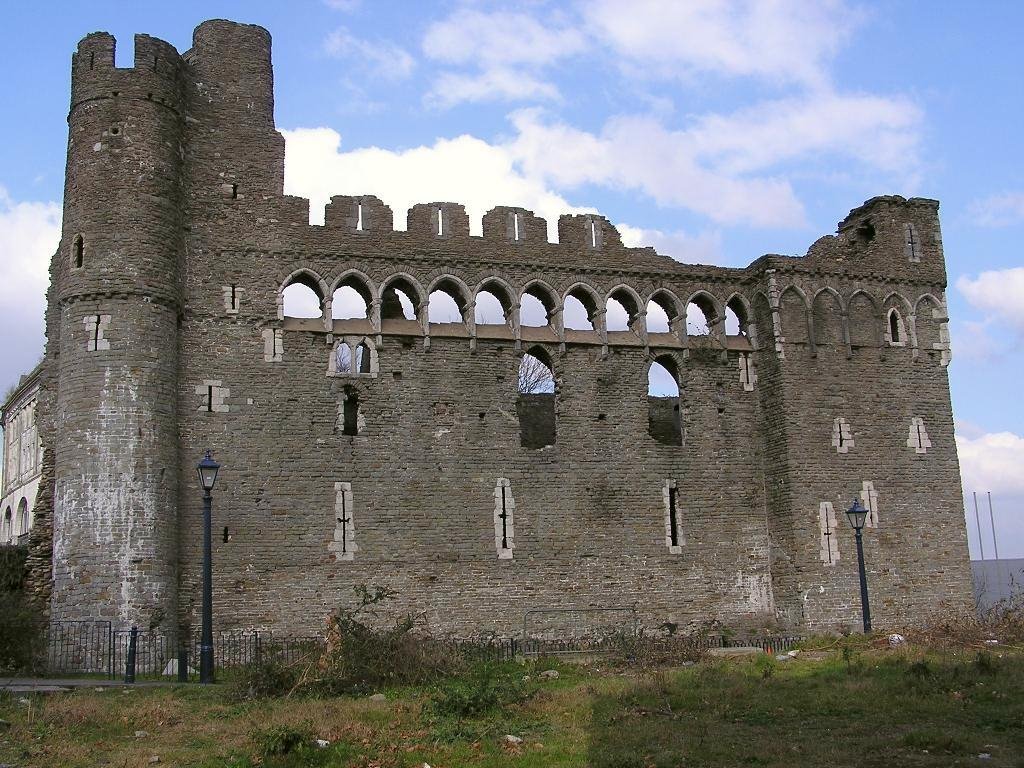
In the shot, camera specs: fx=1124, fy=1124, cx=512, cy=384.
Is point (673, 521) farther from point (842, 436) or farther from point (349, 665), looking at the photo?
point (349, 665)

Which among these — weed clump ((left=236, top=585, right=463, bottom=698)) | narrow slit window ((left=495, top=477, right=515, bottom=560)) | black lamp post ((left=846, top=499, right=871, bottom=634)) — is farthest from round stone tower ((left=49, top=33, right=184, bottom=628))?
black lamp post ((left=846, top=499, right=871, bottom=634))

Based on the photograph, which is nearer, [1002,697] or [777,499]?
[1002,697]

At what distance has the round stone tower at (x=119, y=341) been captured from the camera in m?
19.9

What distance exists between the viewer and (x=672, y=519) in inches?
939

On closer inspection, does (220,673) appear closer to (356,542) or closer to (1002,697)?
(356,542)

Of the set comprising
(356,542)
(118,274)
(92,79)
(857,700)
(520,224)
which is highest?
(92,79)

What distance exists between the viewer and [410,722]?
1272cm

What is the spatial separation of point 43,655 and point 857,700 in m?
13.2

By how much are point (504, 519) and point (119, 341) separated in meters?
8.21

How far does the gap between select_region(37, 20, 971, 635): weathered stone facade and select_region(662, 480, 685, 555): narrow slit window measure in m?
0.04

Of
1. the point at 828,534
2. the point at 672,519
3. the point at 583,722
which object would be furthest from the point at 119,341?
the point at 828,534

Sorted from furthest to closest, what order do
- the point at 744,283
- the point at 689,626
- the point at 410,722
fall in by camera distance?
the point at 744,283 → the point at 689,626 → the point at 410,722

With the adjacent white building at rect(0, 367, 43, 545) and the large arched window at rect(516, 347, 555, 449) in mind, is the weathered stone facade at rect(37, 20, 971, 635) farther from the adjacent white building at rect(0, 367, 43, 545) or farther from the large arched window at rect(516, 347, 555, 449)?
the adjacent white building at rect(0, 367, 43, 545)

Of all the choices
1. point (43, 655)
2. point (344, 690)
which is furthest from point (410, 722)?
point (43, 655)
